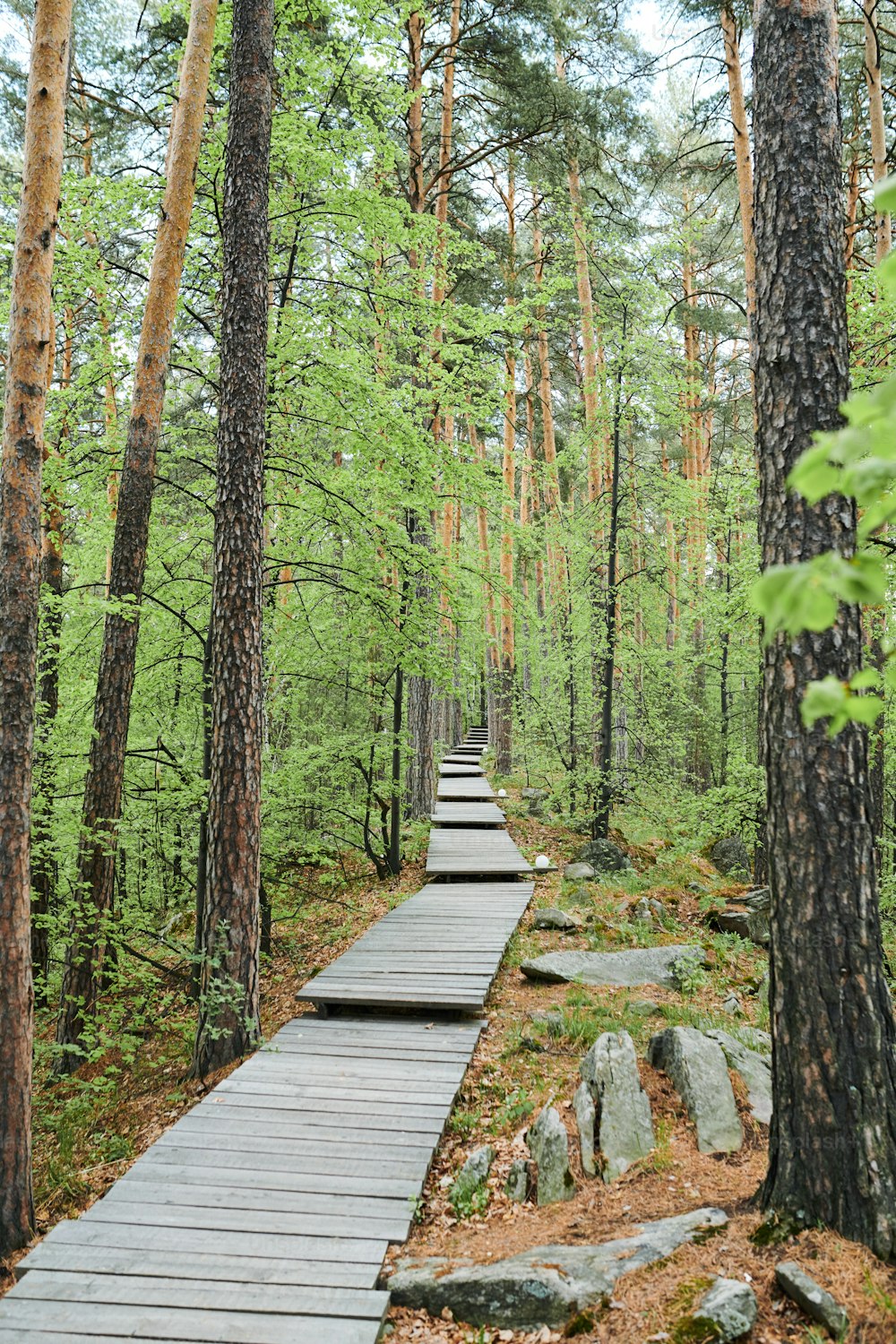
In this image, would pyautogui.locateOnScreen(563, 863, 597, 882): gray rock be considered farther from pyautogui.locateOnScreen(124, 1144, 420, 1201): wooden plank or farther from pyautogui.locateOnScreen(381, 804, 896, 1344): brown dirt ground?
pyautogui.locateOnScreen(124, 1144, 420, 1201): wooden plank

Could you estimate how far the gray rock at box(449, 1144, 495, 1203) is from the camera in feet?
11.8

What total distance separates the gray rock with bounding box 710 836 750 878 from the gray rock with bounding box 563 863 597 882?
3927mm

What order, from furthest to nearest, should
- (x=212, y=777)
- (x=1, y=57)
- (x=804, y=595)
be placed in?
(x=1, y=57), (x=212, y=777), (x=804, y=595)

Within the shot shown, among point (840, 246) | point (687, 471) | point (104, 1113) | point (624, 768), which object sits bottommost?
point (104, 1113)

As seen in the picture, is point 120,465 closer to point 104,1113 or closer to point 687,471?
→ point 104,1113

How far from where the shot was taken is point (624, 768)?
467 inches

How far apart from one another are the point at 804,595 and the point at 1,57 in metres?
12.7

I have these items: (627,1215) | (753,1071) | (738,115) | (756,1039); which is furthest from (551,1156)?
(738,115)

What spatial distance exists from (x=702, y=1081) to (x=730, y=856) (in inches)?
388

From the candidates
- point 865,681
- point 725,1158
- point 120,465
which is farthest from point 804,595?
point 120,465

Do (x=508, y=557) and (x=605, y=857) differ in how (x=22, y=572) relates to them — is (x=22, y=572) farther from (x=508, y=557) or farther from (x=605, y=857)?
(x=508, y=557)

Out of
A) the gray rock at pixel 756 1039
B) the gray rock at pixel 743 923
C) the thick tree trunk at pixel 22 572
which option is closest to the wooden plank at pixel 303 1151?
the thick tree trunk at pixel 22 572

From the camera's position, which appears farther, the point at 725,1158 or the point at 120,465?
the point at 120,465

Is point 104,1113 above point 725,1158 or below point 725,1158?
below
